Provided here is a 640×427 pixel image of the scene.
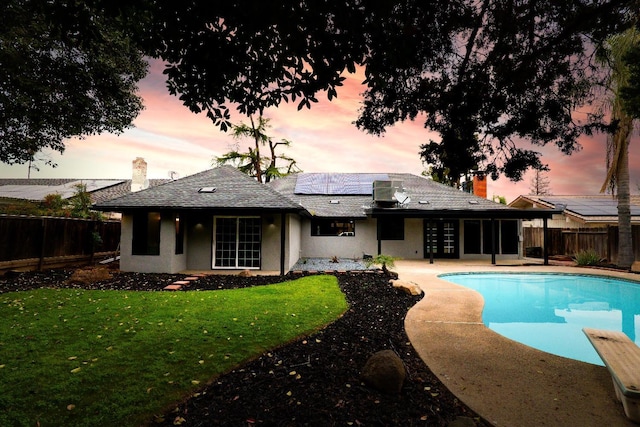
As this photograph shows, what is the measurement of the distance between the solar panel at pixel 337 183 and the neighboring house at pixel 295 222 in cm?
7

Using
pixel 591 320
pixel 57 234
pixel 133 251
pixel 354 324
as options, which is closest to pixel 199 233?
pixel 133 251

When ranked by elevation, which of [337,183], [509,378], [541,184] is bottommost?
[509,378]

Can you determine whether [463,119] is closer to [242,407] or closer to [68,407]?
[242,407]

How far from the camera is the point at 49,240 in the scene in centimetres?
1188

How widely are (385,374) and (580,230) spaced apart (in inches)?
822

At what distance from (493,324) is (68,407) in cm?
726

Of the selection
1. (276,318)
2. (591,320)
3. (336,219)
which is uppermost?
(336,219)

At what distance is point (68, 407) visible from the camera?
3.10 m

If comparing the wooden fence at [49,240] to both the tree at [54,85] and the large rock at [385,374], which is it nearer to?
the tree at [54,85]

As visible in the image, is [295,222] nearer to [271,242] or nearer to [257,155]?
[271,242]

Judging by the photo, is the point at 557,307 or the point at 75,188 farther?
the point at 75,188

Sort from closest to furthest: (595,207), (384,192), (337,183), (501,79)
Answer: (501,79), (384,192), (595,207), (337,183)

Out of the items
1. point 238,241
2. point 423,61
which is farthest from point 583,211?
point 238,241

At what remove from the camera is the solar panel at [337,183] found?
21.3 metres
